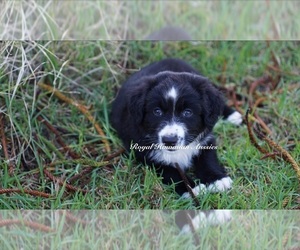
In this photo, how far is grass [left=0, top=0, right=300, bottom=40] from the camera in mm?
3787

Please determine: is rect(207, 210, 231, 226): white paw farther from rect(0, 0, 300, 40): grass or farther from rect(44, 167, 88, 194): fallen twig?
rect(0, 0, 300, 40): grass

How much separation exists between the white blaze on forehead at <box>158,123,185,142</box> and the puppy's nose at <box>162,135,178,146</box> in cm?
1

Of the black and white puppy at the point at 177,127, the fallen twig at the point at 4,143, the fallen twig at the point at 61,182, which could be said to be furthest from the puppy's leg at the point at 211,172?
the fallen twig at the point at 4,143

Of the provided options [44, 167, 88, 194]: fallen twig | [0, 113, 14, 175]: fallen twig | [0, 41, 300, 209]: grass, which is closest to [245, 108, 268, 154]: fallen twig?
[0, 41, 300, 209]: grass

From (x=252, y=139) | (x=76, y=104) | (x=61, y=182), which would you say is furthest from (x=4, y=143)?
(x=252, y=139)

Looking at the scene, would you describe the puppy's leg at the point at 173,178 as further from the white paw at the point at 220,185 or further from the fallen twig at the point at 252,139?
the fallen twig at the point at 252,139

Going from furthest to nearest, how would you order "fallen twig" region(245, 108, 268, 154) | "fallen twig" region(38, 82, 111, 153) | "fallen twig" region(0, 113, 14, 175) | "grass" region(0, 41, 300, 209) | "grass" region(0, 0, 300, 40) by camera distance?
"grass" region(0, 0, 300, 40), "fallen twig" region(38, 82, 111, 153), "fallen twig" region(245, 108, 268, 154), "fallen twig" region(0, 113, 14, 175), "grass" region(0, 41, 300, 209)

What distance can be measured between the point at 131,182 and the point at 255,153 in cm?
52

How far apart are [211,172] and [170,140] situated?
211mm

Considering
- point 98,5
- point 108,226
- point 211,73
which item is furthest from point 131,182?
point 98,5

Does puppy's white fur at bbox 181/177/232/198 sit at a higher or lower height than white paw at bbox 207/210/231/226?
higher

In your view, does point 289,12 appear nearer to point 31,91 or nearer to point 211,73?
point 211,73

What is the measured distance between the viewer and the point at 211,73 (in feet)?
11.2

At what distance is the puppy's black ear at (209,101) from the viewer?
9.23 ft
